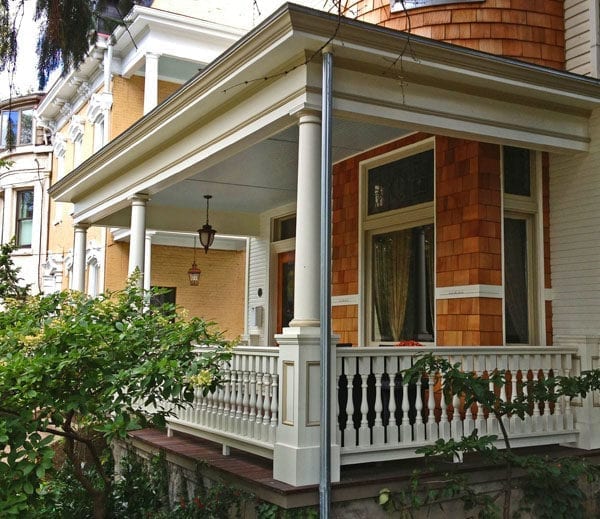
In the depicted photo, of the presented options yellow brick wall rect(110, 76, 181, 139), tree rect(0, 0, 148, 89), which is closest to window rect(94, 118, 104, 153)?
yellow brick wall rect(110, 76, 181, 139)

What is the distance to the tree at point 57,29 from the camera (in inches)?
220

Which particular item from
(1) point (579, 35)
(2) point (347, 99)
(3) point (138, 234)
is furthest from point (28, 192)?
(2) point (347, 99)

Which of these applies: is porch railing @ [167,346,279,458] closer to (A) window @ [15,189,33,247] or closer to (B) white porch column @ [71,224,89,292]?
(B) white porch column @ [71,224,89,292]

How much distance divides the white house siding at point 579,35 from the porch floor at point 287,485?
162 inches

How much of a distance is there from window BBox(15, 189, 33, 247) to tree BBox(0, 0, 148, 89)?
58.0 ft

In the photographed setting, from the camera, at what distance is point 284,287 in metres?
12.2

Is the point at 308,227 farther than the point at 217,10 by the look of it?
No

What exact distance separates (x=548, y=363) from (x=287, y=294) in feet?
19.0

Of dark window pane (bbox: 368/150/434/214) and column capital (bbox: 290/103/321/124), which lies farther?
dark window pane (bbox: 368/150/434/214)

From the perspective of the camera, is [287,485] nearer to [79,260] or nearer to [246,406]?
[246,406]

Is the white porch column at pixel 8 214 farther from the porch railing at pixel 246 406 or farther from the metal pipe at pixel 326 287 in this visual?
the metal pipe at pixel 326 287

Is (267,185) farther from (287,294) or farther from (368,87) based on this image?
(368,87)

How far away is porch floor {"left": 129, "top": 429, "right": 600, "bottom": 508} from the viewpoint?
210 inches

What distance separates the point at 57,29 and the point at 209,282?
41.8 ft
